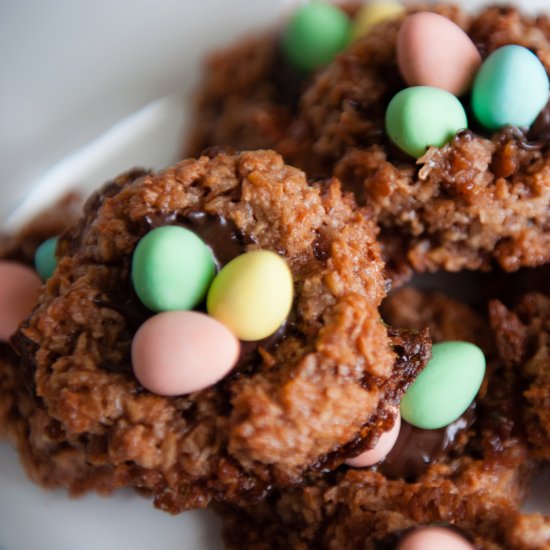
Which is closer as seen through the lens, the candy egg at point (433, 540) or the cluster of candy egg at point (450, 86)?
the candy egg at point (433, 540)

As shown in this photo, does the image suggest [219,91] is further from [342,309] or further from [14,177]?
[342,309]

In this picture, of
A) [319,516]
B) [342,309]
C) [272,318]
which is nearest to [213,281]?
[272,318]

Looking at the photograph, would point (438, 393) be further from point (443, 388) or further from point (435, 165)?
point (435, 165)

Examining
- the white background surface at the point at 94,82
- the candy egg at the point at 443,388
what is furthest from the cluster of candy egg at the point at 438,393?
the white background surface at the point at 94,82

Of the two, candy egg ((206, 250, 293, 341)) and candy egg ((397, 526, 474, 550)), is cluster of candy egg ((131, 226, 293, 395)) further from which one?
candy egg ((397, 526, 474, 550))

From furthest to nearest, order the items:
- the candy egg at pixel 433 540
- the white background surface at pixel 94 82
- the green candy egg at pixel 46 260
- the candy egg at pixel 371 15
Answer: the white background surface at pixel 94 82 → the candy egg at pixel 371 15 → the green candy egg at pixel 46 260 → the candy egg at pixel 433 540

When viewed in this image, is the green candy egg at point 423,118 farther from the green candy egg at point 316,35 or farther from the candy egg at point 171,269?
the green candy egg at point 316,35

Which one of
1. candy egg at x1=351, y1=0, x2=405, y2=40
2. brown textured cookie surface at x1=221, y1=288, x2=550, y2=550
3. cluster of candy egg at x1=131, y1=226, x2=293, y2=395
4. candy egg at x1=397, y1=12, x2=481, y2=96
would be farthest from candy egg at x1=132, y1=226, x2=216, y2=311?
candy egg at x1=351, y1=0, x2=405, y2=40
